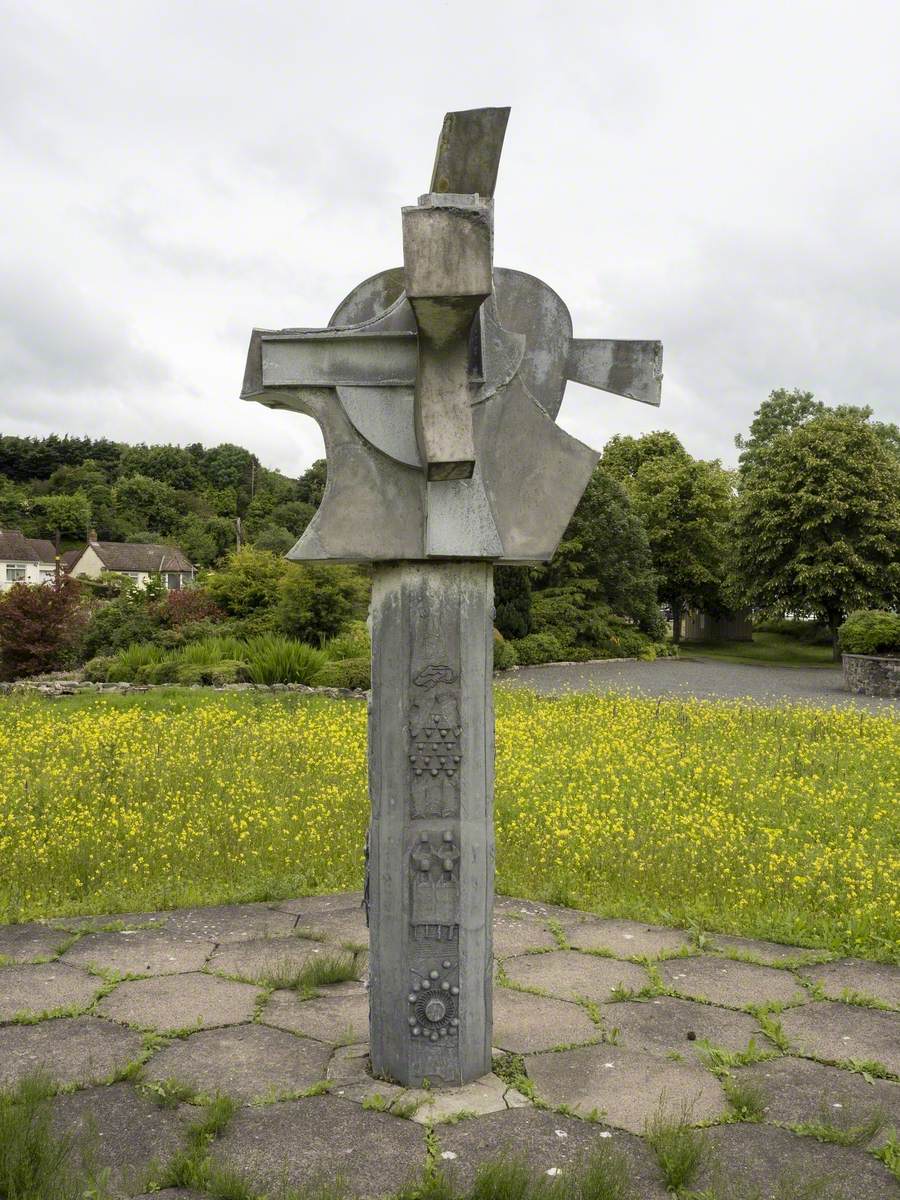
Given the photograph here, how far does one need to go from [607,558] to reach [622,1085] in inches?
1102

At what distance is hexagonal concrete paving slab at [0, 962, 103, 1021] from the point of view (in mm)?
4203

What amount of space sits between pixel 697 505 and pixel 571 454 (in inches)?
1404

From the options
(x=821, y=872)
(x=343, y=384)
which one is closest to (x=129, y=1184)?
(x=343, y=384)

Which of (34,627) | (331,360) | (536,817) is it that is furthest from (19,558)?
(331,360)

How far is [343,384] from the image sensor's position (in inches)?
138

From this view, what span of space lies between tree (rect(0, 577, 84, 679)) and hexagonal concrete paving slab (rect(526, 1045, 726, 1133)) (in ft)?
59.6

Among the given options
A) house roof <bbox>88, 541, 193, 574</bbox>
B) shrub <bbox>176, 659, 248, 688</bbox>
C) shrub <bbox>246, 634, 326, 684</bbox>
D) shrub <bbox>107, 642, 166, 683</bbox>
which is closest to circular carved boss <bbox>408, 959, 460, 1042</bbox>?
shrub <bbox>176, 659, 248, 688</bbox>

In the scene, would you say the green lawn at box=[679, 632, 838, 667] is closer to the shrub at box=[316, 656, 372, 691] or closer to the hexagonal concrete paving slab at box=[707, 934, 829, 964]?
the shrub at box=[316, 656, 372, 691]

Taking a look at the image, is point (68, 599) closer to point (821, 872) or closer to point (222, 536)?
point (821, 872)

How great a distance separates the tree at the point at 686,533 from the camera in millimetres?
38000

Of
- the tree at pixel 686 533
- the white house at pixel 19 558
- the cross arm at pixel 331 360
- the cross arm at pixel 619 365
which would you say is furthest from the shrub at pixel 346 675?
the white house at pixel 19 558

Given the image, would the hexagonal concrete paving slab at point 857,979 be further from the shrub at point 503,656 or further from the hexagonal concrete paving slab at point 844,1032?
the shrub at point 503,656

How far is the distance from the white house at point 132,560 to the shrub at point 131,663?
45467 mm

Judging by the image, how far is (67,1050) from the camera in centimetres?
378
